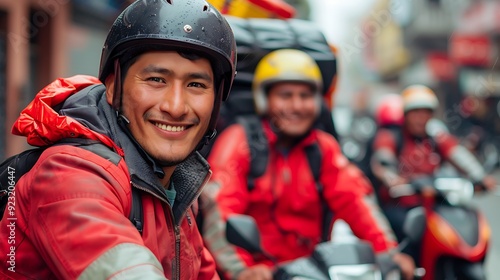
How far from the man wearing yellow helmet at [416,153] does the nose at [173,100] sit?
15.7 ft

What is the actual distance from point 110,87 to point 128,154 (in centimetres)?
32

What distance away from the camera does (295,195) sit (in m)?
4.67

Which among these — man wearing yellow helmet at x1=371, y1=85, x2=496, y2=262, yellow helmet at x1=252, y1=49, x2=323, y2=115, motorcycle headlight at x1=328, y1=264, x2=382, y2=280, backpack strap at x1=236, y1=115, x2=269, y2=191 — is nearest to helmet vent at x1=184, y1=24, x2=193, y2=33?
motorcycle headlight at x1=328, y1=264, x2=382, y2=280

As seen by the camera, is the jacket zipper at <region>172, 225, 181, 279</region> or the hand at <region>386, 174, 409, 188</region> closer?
the jacket zipper at <region>172, 225, 181, 279</region>

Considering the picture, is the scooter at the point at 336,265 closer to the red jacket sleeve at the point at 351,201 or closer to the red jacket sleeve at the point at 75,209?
the red jacket sleeve at the point at 351,201

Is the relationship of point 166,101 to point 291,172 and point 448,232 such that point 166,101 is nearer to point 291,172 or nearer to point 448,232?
point 291,172

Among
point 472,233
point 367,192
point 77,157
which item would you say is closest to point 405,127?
point 472,233

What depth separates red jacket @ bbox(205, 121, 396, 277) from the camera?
4.47 metres

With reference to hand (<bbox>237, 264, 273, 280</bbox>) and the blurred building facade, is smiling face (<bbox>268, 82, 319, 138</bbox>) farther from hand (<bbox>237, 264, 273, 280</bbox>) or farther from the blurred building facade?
the blurred building facade

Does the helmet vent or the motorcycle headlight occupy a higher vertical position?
the helmet vent

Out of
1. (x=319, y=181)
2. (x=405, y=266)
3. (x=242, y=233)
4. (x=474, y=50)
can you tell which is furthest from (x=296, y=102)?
(x=474, y=50)

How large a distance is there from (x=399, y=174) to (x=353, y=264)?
4.41 meters

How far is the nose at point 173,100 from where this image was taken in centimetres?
234

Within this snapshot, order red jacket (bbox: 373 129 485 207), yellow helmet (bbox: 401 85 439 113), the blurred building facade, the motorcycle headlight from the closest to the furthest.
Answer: the motorcycle headlight, red jacket (bbox: 373 129 485 207), yellow helmet (bbox: 401 85 439 113), the blurred building facade
